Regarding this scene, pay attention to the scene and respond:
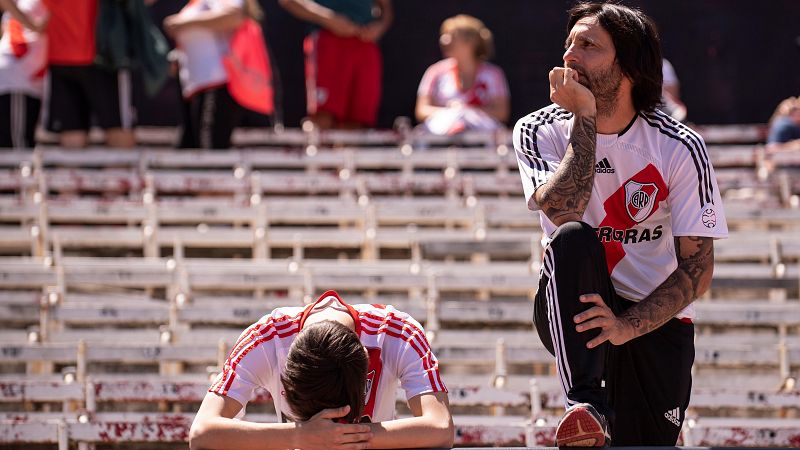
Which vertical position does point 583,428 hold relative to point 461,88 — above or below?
below

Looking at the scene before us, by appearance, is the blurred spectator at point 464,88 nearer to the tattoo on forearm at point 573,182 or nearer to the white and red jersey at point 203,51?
the white and red jersey at point 203,51

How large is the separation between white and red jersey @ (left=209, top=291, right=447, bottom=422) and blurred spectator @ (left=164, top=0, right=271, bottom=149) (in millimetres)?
4529

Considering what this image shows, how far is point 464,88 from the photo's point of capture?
332 inches

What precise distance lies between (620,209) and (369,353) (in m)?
0.74

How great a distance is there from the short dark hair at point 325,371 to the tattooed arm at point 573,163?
60 centimetres

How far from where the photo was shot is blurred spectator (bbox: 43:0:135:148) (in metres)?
7.63

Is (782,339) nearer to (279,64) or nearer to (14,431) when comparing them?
(14,431)

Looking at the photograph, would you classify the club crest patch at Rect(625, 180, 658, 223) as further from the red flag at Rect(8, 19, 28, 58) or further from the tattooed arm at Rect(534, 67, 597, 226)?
the red flag at Rect(8, 19, 28, 58)

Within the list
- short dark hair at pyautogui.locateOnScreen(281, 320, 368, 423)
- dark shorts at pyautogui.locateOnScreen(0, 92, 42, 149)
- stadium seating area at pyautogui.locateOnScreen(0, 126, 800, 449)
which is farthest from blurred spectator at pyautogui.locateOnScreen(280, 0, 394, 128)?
short dark hair at pyautogui.locateOnScreen(281, 320, 368, 423)

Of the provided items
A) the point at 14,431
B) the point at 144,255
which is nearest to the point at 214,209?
the point at 144,255

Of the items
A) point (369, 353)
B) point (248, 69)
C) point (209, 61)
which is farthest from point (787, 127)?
point (369, 353)

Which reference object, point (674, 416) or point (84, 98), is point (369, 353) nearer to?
point (674, 416)

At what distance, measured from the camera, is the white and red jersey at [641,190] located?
10.8 feet

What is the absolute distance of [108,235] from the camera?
661 centimetres
